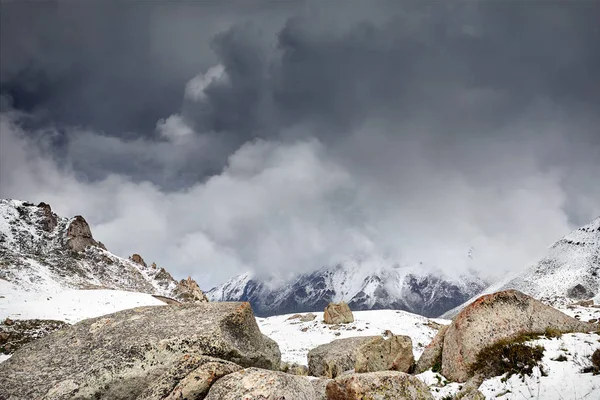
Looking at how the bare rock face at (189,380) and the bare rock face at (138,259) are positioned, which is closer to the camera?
the bare rock face at (189,380)

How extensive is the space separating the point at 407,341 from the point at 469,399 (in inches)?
300

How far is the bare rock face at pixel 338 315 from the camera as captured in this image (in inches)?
2238

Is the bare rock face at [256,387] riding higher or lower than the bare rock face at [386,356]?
higher

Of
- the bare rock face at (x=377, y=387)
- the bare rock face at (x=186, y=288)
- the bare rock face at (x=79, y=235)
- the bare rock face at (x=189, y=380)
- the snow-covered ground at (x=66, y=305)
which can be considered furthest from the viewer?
the bare rock face at (x=79, y=235)

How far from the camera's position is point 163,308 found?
11.9 metres

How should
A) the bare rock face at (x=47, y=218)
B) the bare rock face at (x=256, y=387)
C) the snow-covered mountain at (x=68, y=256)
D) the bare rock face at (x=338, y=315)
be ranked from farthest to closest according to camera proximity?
the bare rock face at (x=47, y=218)
the snow-covered mountain at (x=68, y=256)
the bare rock face at (x=338, y=315)
the bare rock face at (x=256, y=387)

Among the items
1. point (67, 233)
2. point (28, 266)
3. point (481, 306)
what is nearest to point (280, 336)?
point (481, 306)

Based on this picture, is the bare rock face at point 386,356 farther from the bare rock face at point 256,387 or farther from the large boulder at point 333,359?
the bare rock face at point 256,387

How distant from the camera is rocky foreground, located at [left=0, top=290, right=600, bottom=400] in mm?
7508

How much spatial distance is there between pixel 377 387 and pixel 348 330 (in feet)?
150

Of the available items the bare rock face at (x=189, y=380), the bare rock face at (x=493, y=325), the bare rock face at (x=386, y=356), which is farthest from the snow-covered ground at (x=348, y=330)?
the bare rock face at (x=189, y=380)

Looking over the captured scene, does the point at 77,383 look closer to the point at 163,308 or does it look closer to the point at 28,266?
the point at 163,308

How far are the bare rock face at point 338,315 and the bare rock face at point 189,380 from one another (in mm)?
51989

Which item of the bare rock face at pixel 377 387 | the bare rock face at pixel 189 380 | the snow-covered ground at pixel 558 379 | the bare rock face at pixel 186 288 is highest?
the bare rock face at pixel 186 288
